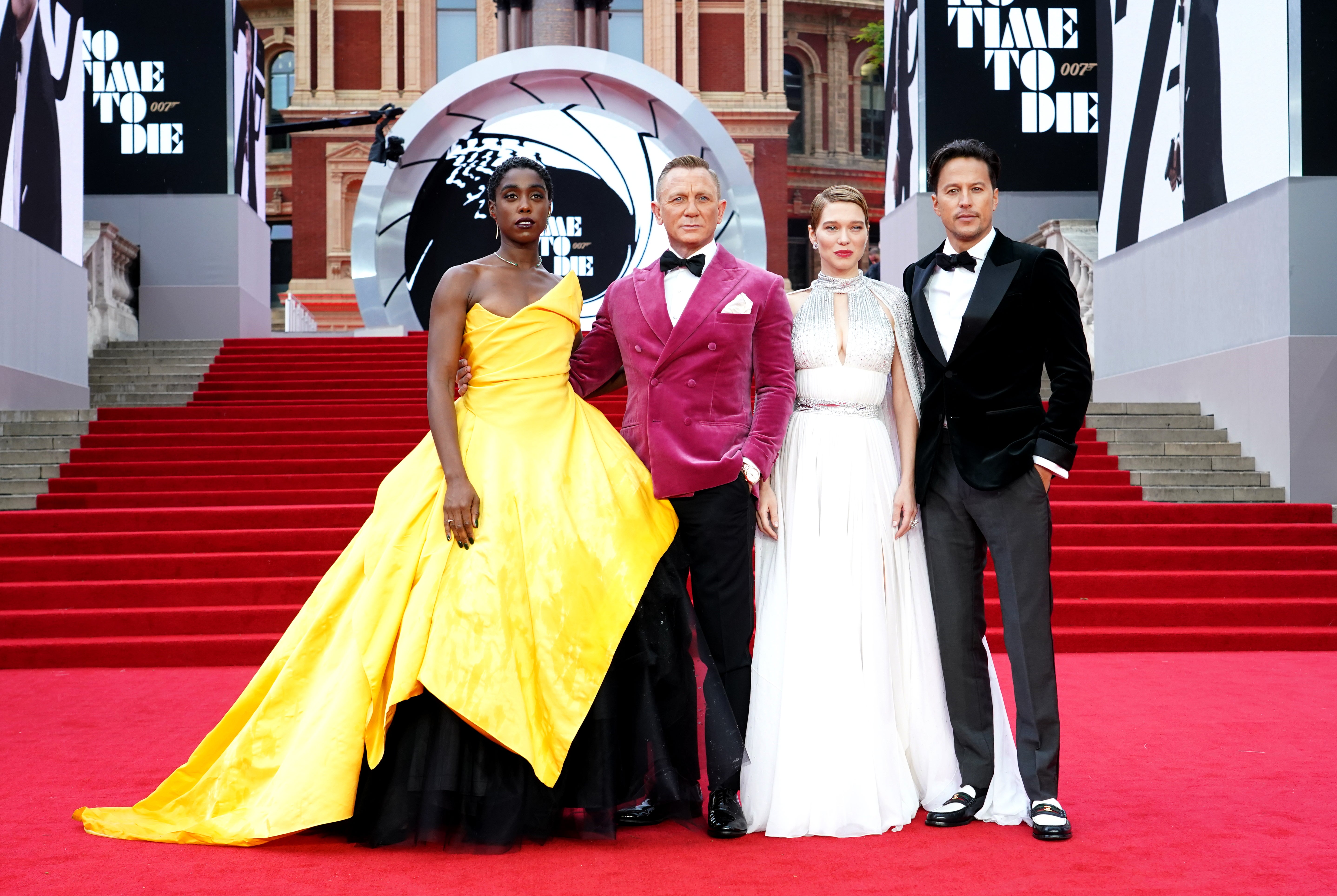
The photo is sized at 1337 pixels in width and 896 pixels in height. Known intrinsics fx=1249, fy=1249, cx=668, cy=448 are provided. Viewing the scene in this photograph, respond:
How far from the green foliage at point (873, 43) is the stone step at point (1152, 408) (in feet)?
78.9

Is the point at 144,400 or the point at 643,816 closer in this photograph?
the point at 643,816

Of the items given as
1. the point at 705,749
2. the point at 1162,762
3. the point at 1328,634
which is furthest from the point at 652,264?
the point at 1328,634

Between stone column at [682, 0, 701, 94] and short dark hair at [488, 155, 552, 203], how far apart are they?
26.9 meters

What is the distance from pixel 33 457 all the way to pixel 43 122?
293cm

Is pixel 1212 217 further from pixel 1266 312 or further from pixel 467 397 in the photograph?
pixel 467 397

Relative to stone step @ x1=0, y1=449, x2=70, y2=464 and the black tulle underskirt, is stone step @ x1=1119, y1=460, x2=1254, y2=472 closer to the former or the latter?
the black tulle underskirt

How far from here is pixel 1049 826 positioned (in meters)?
3.00

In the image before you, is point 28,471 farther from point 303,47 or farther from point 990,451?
point 303,47

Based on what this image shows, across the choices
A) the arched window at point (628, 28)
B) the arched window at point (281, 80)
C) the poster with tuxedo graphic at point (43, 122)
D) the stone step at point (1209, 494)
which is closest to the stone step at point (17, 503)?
the poster with tuxedo graphic at point (43, 122)

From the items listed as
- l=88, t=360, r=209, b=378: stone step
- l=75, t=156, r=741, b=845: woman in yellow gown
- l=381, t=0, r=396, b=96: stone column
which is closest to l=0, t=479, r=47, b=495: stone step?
l=88, t=360, r=209, b=378: stone step

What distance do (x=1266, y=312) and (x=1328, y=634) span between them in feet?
9.64

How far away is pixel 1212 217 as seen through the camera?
9.23 meters

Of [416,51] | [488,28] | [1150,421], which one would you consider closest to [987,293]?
[1150,421]

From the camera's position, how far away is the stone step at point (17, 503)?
812 cm
